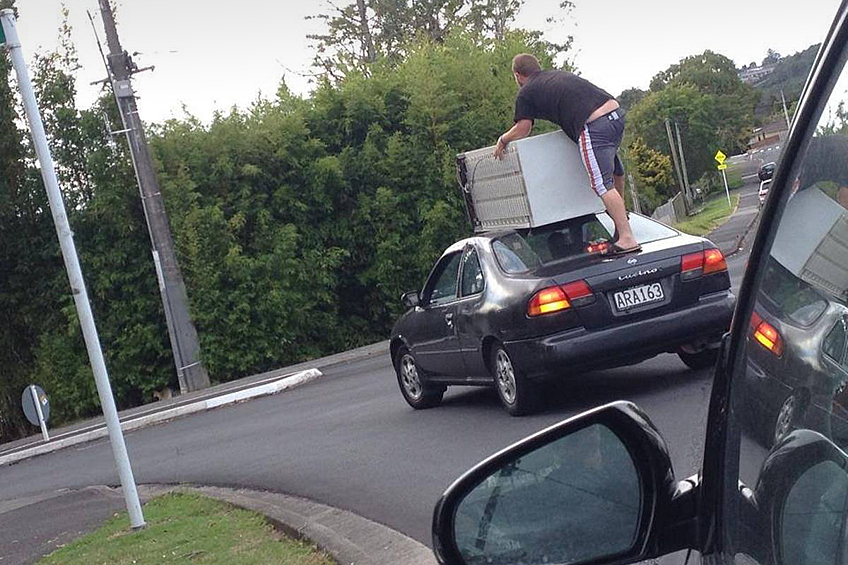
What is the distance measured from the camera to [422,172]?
27.4m

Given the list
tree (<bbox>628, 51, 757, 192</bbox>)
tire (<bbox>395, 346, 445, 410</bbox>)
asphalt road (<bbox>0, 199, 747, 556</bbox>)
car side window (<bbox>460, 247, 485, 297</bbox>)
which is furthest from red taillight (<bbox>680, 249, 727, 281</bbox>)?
tree (<bbox>628, 51, 757, 192</bbox>)

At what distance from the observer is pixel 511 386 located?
912 cm

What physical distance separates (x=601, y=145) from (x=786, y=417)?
25.0ft

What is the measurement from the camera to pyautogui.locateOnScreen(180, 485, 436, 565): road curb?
6.43 metres

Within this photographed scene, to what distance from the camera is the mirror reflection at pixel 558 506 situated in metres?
2.14

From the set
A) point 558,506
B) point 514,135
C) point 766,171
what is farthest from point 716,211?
point 514,135

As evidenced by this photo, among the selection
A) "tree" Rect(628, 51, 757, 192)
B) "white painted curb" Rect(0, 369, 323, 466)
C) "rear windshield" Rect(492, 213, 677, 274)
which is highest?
"tree" Rect(628, 51, 757, 192)

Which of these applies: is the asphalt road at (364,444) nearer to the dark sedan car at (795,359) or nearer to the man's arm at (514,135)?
the man's arm at (514,135)

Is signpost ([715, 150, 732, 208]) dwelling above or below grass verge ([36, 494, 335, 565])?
above

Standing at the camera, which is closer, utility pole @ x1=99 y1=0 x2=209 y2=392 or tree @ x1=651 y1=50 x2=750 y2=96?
tree @ x1=651 y1=50 x2=750 y2=96

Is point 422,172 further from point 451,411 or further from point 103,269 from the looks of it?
point 451,411

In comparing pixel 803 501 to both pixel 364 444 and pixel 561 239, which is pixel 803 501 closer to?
pixel 561 239

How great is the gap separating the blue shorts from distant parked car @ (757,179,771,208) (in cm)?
712

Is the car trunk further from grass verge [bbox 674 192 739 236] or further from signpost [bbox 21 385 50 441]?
signpost [bbox 21 385 50 441]
